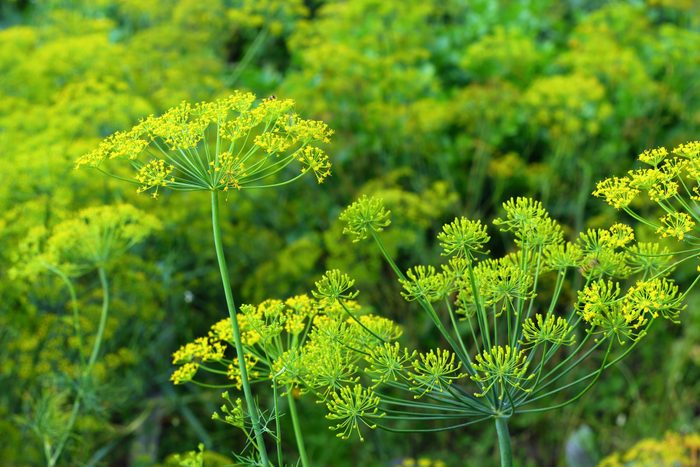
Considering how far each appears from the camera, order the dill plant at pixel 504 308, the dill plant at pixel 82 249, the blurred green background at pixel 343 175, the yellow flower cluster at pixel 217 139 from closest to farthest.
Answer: the dill plant at pixel 504 308, the yellow flower cluster at pixel 217 139, the dill plant at pixel 82 249, the blurred green background at pixel 343 175

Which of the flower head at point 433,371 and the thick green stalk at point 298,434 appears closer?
the flower head at point 433,371

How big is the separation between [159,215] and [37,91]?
1.27m

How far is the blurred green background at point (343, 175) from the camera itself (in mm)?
5141

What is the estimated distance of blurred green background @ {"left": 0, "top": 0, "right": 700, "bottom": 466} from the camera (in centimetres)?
514

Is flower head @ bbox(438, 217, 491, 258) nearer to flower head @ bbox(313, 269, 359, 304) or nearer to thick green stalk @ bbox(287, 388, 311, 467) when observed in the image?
flower head @ bbox(313, 269, 359, 304)

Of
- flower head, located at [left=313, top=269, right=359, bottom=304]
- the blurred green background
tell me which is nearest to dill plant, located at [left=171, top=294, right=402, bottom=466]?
flower head, located at [left=313, top=269, right=359, bottom=304]

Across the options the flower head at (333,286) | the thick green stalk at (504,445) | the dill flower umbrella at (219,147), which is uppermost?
the dill flower umbrella at (219,147)

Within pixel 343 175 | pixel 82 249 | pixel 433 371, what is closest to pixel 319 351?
pixel 433 371

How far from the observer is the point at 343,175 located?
20.6 feet

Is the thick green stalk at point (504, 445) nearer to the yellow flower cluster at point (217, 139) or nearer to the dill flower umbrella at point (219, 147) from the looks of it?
the dill flower umbrella at point (219, 147)

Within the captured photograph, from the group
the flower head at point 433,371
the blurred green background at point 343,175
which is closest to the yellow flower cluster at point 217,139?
the flower head at point 433,371

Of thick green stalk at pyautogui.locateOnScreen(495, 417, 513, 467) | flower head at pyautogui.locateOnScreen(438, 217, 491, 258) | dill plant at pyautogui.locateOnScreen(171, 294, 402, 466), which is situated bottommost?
thick green stalk at pyautogui.locateOnScreen(495, 417, 513, 467)

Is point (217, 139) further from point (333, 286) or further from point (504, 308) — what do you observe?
point (504, 308)

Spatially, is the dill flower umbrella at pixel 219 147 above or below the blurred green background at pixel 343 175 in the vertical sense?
above
